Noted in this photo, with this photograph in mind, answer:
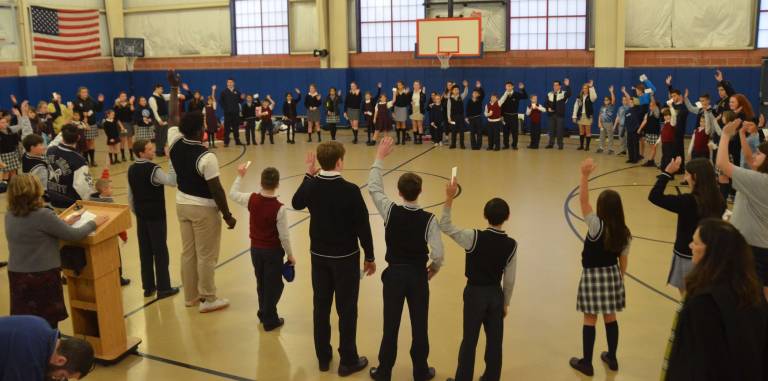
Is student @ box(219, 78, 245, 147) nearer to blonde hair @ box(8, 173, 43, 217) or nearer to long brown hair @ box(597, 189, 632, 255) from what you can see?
blonde hair @ box(8, 173, 43, 217)

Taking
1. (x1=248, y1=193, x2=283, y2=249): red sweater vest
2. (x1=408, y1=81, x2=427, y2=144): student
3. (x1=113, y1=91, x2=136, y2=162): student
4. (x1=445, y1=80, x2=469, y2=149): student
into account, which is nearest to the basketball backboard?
(x1=408, y1=81, x2=427, y2=144): student

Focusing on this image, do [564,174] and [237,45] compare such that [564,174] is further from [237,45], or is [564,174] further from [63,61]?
[63,61]

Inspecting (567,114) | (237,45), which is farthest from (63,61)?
(567,114)

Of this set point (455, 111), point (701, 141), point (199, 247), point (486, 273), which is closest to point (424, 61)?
point (455, 111)

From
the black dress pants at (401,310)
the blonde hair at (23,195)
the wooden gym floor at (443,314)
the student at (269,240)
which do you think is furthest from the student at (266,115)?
the black dress pants at (401,310)

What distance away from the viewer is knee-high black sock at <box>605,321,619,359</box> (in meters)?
5.18

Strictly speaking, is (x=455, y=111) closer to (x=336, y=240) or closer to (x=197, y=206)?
(x=197, y=206)

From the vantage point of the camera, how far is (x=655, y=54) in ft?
61.9

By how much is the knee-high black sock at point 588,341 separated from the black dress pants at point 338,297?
6.01ft

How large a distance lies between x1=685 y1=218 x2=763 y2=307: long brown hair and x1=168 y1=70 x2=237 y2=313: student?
4.29 metres

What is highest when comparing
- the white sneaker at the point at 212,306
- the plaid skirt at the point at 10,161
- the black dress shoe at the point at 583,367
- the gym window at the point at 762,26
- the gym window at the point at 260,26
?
the gym window at the point at 260,26

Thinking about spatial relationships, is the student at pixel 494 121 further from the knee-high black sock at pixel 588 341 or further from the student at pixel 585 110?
the knee-high black sock at pixel 588 341

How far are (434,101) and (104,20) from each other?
49.3 feet

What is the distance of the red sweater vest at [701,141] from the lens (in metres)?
11.3
